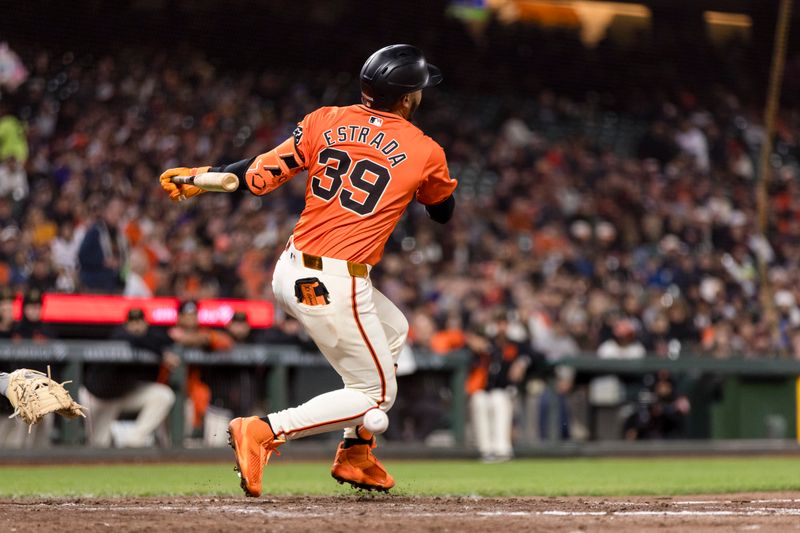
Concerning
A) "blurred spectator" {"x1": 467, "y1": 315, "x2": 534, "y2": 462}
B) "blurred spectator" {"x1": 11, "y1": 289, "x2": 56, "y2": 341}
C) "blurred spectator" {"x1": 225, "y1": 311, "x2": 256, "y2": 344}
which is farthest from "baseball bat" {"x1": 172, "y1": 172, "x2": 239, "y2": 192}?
"blurred spectator" {"x1": 467, "y1": 315, "x2": 534, "y2": 462}

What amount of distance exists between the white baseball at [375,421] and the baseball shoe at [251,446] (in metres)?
0.39

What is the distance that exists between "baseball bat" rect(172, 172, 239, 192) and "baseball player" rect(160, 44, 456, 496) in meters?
0.04

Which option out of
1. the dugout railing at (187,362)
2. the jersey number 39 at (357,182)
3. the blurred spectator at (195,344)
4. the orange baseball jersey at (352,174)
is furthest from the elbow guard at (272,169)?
the blurred spectator at (195,344)

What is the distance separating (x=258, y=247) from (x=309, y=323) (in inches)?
363

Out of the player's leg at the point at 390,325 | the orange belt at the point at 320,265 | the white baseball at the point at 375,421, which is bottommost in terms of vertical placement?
the white baseball at the point at 375,421

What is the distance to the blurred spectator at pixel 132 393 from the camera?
10.7m

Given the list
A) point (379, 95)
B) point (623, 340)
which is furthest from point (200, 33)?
point (379, 95)

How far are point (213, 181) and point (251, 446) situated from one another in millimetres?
1163

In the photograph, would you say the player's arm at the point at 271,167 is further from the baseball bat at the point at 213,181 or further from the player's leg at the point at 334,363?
the player's leg at the point at 334,363

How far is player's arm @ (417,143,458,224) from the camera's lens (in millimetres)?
5512

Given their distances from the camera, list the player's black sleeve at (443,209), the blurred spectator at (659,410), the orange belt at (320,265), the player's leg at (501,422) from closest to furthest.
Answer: the orange belt at (320,265)
the player's black sleeve at (443,209)
the player's leg at (501,422)
the blurred spectator at (659,410)

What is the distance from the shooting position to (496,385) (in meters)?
12.1

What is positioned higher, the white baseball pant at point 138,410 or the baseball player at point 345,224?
the baseball player at point 345,224

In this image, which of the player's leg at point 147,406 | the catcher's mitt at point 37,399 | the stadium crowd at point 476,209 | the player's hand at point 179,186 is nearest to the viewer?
the catcher's mitt at point 37,399
